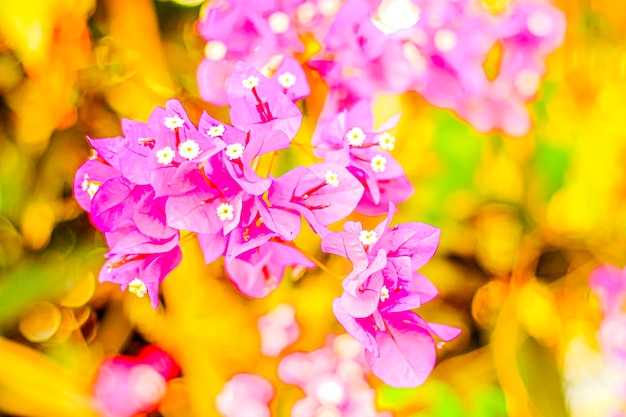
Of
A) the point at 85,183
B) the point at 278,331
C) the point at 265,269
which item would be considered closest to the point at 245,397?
the point at 278,331

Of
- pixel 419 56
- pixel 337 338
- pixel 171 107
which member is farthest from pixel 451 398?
pixel 171 107

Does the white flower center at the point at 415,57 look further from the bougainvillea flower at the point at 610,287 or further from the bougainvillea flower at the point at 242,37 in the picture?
the bougainvillea flower at the point at 610,287

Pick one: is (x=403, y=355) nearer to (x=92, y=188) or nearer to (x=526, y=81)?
(x=92, y=188)

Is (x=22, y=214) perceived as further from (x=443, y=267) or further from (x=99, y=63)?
(x=443, y=267)

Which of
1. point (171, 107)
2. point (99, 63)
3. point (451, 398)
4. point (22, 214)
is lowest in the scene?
point (451, 398)

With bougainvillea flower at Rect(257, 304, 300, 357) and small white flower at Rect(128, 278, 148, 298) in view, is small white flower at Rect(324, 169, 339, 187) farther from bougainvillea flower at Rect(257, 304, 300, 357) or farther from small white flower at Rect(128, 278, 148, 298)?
bougainvillea flower at Rect(257, 304, 300, 357)
